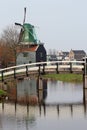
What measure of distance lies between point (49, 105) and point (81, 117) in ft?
22.7

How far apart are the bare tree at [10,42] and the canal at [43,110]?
24013 millimetres

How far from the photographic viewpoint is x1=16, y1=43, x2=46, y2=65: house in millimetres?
77494

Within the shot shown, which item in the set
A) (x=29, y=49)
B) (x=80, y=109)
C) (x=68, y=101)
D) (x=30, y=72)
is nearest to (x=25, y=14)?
(x=29, y=49)

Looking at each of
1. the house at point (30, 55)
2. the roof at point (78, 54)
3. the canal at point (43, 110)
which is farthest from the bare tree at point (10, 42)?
the roof at point (78, 54)

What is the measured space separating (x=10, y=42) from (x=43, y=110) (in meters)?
39.4

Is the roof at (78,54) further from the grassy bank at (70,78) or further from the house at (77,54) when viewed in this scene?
the grassy bank at (70,78)

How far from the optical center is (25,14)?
273 ft

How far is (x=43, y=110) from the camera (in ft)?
108

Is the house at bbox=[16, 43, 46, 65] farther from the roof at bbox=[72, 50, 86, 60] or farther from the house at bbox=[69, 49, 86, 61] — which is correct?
the house at bbox=[69, 49, 86, 61]

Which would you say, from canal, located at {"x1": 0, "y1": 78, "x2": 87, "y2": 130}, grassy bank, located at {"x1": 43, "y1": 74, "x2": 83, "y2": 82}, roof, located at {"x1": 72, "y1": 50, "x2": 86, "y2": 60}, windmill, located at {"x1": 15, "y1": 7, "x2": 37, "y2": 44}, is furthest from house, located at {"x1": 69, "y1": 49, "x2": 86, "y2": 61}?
canal, located at {"x1": 0, "y1": 78, "x2": 87, "y2": 130}

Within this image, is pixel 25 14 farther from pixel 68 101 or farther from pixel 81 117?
pixel 81 117

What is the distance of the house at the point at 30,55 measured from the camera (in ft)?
254

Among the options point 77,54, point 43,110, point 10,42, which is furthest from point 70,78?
point 77,54

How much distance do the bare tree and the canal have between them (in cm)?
2401
